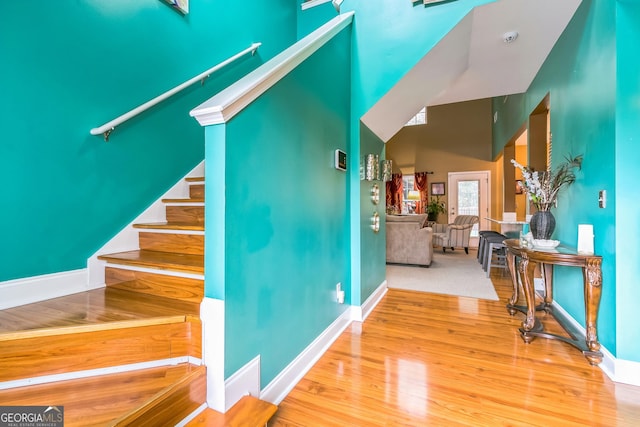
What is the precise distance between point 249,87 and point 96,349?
134cm

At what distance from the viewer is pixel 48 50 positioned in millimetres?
1617

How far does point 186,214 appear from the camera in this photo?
230 cm

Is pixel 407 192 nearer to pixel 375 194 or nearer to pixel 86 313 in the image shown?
pixel 375 194

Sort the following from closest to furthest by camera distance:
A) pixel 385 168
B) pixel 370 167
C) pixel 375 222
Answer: pixel 370 167 → pixel 375 222 → pixel 385 168

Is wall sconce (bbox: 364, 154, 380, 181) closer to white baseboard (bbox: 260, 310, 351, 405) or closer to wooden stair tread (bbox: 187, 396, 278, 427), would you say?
white baseboard (bbox: 260, 310, 351, 405)

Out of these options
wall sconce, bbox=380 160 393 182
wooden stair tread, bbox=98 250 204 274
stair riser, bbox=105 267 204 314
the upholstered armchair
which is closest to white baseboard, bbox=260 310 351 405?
stair riser, bbox=105 267 204 314

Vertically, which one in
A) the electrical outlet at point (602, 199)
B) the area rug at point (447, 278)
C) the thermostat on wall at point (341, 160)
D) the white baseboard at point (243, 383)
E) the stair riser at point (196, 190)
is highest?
the thermostat on wall at point (341, 160)

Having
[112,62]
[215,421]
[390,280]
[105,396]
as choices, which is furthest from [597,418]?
[112,62]

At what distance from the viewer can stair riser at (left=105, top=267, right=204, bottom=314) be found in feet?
5.10

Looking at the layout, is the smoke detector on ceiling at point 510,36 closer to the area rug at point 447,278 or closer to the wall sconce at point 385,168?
the wall sconce at point 385,168

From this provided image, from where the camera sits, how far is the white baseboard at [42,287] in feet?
4.89

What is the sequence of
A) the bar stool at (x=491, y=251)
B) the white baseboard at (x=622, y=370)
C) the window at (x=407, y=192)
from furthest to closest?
1. the window at (x=407, y=192)
2. the bar stool at (x=491, y=251)
3. the white baseboard at (x=622, y=370)

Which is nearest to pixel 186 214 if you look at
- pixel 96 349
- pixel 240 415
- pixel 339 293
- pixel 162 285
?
pixel 162 285

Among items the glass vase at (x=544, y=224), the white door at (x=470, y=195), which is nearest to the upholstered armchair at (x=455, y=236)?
the white door at (x=470, y=195)
